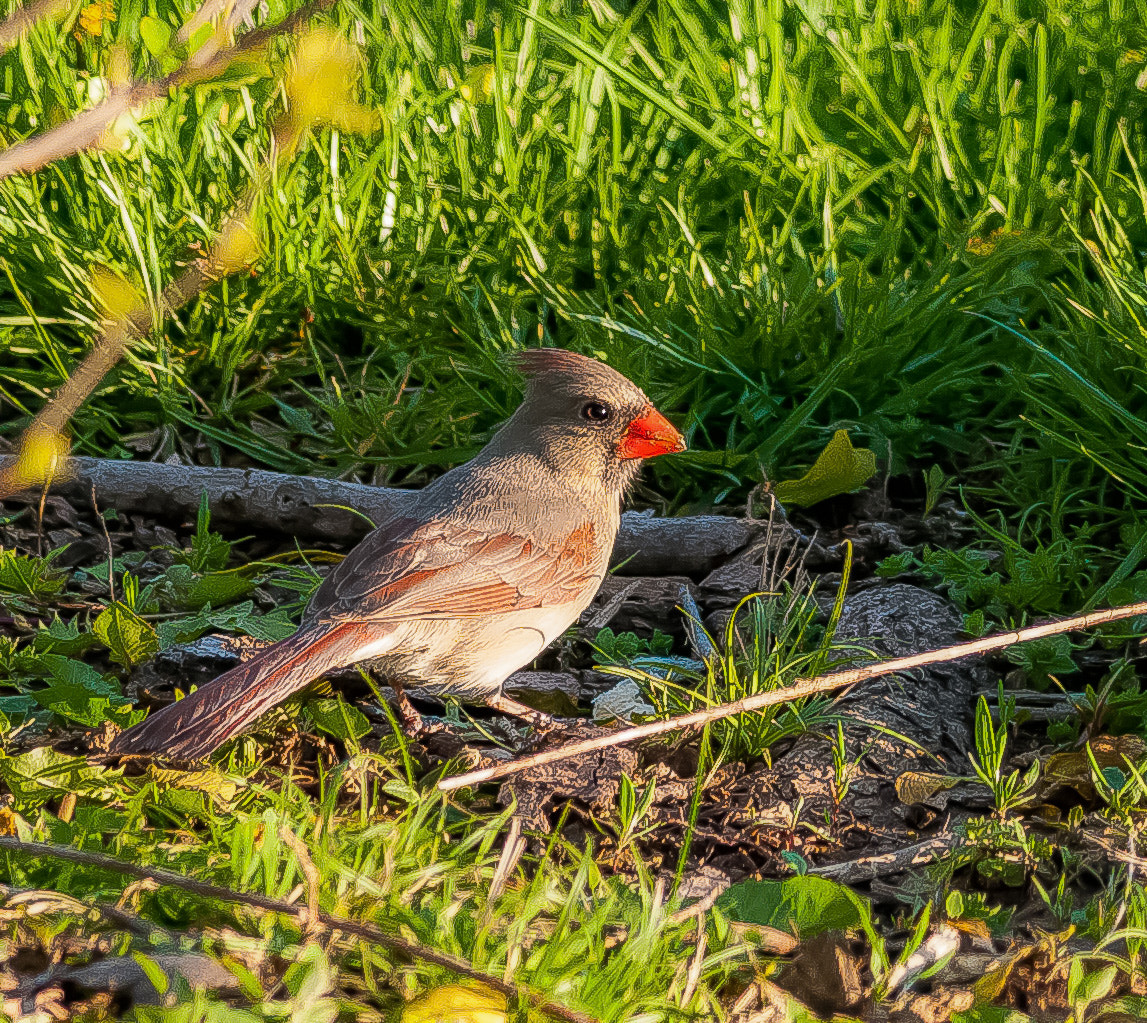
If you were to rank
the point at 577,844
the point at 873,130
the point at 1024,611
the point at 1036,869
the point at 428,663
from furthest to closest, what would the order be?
the point at 873,130, the point at 1024,611, the point at 428,663, the point at 577,844, the point at 1036,869

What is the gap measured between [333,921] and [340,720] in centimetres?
124

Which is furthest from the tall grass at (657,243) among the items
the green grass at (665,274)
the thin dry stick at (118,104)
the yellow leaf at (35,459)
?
the thin dry stick at (118,104)

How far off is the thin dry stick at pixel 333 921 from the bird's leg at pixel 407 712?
1.26m

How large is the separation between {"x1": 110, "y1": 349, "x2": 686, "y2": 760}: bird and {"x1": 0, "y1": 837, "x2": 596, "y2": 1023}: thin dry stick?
0.69 metres

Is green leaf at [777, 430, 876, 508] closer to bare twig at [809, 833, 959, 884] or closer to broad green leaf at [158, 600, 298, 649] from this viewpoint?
bare twig at [809, 833, 959, 884]

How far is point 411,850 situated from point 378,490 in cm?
183

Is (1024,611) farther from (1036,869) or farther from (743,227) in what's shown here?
(743,227)

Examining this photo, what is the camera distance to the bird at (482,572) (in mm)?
2961

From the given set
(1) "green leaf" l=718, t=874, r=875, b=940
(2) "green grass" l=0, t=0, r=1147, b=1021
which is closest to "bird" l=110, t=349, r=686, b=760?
(2) "green grass" l=0, t=0, r=1147, b=1021

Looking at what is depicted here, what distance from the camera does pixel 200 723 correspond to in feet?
9.20

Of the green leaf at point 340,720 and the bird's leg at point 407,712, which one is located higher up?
the green leaf at point 340,720

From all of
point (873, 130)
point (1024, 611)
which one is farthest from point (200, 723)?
point (873, 130)

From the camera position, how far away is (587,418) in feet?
12.1

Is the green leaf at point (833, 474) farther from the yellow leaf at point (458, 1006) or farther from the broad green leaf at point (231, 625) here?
the yellow leaf at point (458, 1006)
